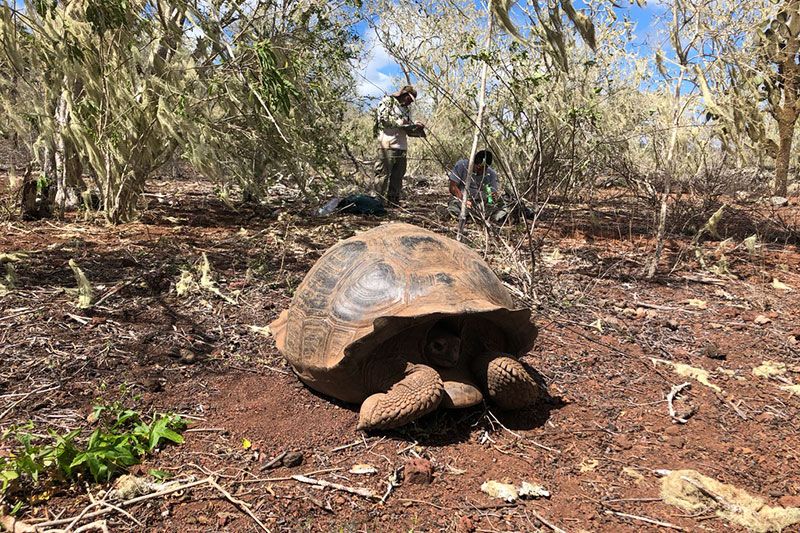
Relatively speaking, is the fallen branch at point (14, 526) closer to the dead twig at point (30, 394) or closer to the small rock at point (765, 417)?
the dead twig at point (30, 394)

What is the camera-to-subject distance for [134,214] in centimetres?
659

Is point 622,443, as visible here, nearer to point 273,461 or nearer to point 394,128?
point 273,461

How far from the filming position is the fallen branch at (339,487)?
2.11 meters

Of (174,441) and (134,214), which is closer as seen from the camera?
(174,441)

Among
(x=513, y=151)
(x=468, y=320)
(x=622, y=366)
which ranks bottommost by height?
(x=622, y=366)

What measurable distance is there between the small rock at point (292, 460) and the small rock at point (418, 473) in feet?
1.46

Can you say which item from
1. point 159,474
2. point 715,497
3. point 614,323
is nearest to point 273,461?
point 159,474

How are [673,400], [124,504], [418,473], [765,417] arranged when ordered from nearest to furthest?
1. [124,504]
2. [418,473]
3. [765,417]
4. [673,400]

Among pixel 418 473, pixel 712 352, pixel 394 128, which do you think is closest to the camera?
pixel 418 473

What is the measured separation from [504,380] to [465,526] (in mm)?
721

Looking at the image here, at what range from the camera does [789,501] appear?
214 centimetres

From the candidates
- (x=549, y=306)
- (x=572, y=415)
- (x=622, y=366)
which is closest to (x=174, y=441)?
(x=572, y=415)

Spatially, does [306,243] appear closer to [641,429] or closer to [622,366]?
[622,366]

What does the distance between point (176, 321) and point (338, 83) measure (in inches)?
262
